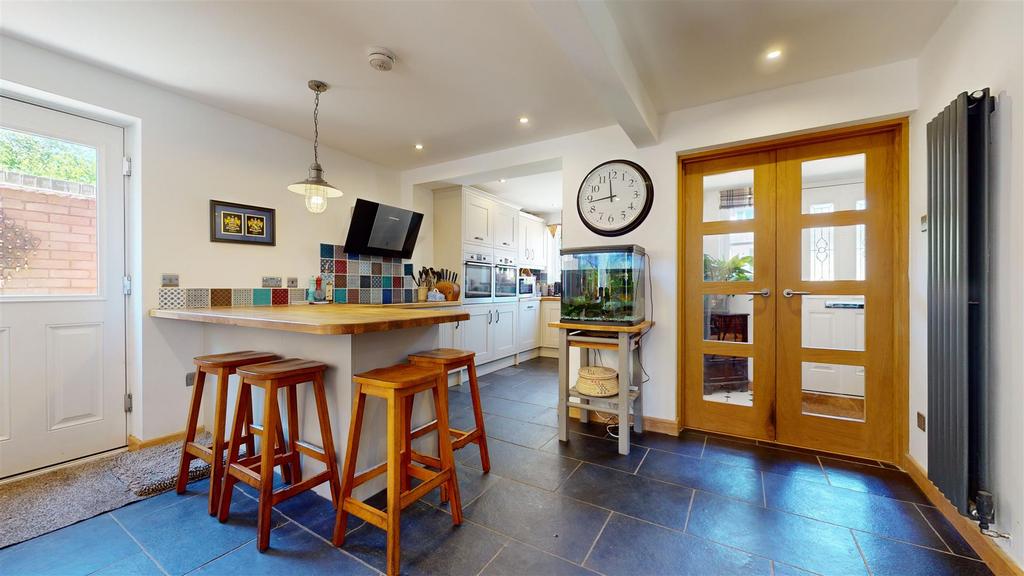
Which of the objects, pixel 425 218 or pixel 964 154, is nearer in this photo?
pixel 964 154

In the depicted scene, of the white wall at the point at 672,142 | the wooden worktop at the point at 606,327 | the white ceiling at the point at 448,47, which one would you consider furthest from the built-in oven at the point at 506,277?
the white ceiling at the point at 448,47

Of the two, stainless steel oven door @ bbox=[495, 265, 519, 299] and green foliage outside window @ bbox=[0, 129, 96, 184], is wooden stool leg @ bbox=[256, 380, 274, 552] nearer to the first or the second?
green foliage outside window @ bbox=[0, 129, 96, 184]

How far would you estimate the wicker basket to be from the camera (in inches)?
102

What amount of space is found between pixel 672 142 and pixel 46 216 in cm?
395

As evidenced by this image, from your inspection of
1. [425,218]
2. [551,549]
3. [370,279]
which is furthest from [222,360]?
[425,218]

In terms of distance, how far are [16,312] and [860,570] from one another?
4.22 m

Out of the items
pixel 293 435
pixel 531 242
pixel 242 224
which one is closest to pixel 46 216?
pixel 242 224

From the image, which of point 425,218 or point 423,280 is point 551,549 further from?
point 425,218

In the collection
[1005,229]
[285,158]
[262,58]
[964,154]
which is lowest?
[1005,229]

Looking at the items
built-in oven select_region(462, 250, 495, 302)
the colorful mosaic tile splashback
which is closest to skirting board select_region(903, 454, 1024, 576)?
built-in oven select_region(462, 250, 495, 302)

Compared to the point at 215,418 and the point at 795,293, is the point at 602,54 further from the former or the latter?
the point at 215,418

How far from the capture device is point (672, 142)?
276 centimetres

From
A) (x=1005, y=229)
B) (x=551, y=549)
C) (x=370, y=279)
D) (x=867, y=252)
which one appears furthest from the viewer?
(x=370, y=279)

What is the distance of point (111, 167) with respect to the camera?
2.43 metres
